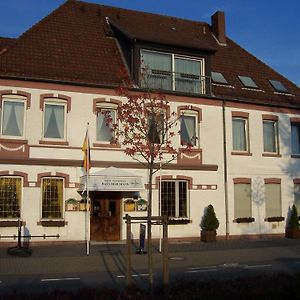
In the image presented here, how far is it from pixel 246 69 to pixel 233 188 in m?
7.67

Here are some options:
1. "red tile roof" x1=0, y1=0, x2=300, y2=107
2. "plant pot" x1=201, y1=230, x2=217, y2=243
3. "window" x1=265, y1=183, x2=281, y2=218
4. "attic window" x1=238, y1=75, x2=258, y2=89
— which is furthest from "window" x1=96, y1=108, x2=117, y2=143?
"window" x1=265, y1=183, x2=281, y2=218

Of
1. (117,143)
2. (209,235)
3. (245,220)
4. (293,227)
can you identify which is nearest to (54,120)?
(117,143)

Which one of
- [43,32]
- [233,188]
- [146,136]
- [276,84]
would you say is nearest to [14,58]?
[43,32]

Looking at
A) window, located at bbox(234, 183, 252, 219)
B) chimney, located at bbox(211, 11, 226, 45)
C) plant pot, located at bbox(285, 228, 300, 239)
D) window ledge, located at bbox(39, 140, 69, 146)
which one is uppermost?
chimney, located at bbox(211, 11, 226, 45)

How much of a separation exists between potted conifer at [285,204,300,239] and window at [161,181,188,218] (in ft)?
19.3

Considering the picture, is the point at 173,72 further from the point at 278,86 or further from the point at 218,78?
the point at 278,86

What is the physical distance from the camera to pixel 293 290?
7.82m

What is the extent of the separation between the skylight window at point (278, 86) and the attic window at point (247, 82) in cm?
138

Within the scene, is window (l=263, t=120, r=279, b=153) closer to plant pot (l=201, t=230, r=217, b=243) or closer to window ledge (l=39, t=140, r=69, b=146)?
plant pot (l=201, t=230, r=217, b=243)

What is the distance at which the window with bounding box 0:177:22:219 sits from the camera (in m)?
19.0

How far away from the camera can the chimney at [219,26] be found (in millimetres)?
28781

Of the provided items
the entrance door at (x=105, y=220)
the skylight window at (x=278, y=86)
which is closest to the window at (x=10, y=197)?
the entrance door at (x=105, y=220)

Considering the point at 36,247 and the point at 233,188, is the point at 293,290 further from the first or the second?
the point at 233,188

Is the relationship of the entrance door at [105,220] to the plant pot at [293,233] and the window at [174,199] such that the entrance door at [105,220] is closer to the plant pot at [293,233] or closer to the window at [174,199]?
the window at [174,199]
